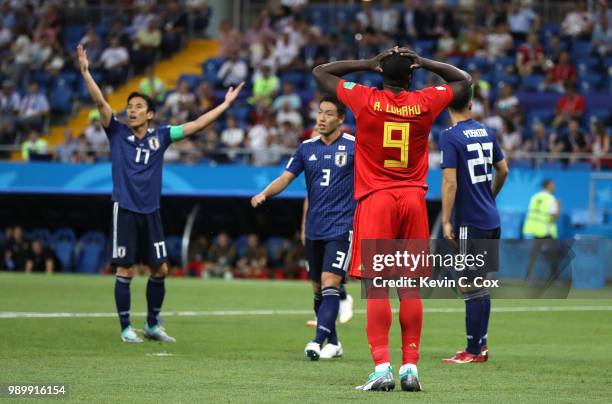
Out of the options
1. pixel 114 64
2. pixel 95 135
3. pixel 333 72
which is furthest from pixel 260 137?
pixel 333 72

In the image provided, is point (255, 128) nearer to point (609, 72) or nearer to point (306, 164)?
point (609, 72)

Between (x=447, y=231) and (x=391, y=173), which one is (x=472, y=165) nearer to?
(x=447, y=231)

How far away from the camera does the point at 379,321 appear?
8.85 m

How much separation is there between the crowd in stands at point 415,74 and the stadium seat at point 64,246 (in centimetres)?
202

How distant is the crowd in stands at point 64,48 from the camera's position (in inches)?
1271

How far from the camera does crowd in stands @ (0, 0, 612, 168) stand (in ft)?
89.1

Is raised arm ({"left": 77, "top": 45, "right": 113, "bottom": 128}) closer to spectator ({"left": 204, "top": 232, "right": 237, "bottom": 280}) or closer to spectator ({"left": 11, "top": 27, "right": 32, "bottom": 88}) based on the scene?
spectator ({"left": 204, "top": 232, "right": 237, "bottom": 280})

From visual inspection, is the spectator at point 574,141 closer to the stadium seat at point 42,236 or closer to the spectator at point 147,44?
the stadium seat at point 42,236

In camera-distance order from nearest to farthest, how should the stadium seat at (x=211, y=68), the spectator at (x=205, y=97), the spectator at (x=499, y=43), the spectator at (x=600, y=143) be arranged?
1. the spectator at (x=600, y=143)
2. the spectator at (x=205, y=97)
3. the spectator at (x=499, y=43)
4. the stadium seat at (x=211, y=68)

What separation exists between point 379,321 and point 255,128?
1972cm

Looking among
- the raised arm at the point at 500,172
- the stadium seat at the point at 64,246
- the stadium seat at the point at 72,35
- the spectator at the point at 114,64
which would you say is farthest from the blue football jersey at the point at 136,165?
the stadium seat at the point at 72,35

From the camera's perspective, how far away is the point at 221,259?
92.3 feet

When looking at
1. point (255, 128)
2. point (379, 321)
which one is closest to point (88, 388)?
point (379, 321)

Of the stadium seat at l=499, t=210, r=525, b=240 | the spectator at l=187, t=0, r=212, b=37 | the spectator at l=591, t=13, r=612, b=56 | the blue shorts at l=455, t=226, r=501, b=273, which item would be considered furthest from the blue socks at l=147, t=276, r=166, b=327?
the spectator at l=187, t=0, r=212, b=37
